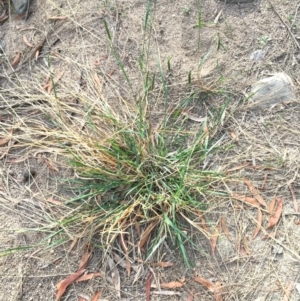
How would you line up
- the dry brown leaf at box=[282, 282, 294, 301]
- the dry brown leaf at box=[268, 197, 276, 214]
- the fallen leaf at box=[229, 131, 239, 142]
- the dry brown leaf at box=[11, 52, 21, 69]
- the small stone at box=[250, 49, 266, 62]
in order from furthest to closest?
the dry brown leaf at box=[11, 52, 21, 69], the small stone at box=[250, 49, 266, 62], the fallen leaf at box=[229, 131, 239, 142], the dry brown leaf at box=[268, 197, 276, 214], the dry brown leaf at box=[282, 282, 294, 301]

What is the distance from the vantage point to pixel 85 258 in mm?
1951

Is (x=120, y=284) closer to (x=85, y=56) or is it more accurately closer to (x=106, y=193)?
(x=106, y=193)

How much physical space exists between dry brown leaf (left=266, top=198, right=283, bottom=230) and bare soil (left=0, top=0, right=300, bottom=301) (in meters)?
0.02

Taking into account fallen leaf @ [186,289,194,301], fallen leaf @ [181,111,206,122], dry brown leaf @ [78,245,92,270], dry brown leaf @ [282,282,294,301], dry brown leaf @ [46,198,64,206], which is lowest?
dry brown leaf @ [282,282,294,301]

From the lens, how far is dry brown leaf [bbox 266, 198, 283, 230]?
1.94m

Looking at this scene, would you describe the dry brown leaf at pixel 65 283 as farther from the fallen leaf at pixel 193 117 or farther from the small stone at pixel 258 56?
the small stone at pixel 258 56

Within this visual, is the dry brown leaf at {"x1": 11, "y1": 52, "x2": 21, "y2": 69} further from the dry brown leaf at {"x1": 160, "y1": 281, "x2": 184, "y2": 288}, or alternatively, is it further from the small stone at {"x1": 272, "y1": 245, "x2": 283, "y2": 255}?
the small stone at {"x1": 272, "y1": 245, "x2": 283, "y2": 255}

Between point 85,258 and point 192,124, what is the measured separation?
2.44ft

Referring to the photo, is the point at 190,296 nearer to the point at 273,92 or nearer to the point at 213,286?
the point at 213,286

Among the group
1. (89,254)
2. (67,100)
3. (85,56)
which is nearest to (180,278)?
(89,254)

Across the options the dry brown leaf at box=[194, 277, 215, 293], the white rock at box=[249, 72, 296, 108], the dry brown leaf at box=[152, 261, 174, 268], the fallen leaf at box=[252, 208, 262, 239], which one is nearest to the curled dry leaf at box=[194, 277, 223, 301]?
the dry brown leaf at box=[194, 277, 215, 293]

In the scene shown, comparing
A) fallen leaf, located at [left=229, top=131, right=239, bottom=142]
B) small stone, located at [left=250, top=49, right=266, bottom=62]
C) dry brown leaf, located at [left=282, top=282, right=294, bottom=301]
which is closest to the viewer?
dry brown leaf, located at [left=282, top=282, right=294, bottom=301]

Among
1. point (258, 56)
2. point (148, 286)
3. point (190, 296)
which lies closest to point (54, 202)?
point (148, 286)

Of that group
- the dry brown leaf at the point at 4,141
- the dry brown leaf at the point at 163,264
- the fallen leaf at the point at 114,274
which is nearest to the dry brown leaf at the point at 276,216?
the dry brown leaf at the point at 163,264
